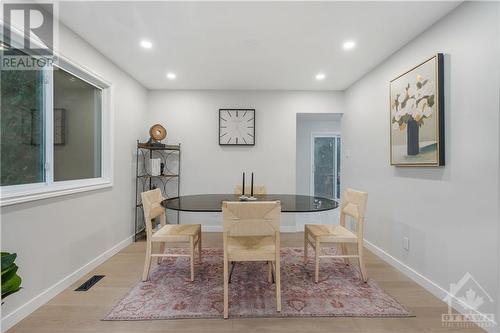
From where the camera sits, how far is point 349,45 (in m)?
2.52

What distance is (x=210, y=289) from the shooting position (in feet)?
7.23

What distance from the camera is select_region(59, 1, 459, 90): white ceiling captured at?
1941 mm

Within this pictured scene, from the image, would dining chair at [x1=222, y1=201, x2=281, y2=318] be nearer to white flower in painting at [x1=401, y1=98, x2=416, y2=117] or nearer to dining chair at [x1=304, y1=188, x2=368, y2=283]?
dining chair at [x1=304, y1=188, x2=368, y2=283]

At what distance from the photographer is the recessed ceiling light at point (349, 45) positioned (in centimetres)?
246

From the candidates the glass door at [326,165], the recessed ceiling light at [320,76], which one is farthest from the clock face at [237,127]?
the glass door at [326,165]

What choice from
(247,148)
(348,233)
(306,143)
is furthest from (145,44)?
(306,143)

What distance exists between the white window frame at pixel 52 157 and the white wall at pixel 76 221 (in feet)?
0.22

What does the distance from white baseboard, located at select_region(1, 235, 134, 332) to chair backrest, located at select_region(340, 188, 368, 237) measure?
2.76 meters

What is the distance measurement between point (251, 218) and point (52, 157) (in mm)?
1876

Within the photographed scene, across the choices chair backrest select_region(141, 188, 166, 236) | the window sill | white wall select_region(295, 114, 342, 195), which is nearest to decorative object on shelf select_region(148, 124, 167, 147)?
the window sill

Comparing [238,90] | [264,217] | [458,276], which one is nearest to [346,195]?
[458,276]

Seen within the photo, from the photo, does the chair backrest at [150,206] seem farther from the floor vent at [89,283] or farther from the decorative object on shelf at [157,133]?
the decorative object on shelf at [157,133]

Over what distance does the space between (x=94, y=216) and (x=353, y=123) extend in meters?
3.69

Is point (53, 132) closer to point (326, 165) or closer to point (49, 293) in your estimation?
point (49, 293)
